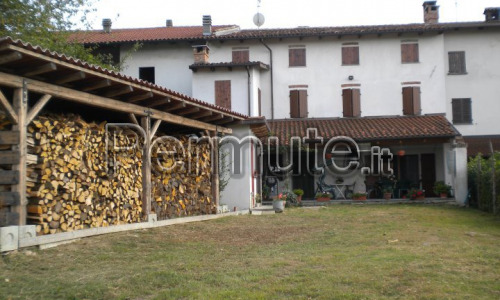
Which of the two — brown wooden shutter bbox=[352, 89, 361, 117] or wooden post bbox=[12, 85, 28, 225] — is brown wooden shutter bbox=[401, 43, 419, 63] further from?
wooden post bbox=[12, 85, 28, 225]

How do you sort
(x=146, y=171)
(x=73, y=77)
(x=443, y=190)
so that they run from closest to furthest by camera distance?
(x=73, y=77) → (x=146, y=171) → (x=443, y=190)

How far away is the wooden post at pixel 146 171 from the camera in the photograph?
1031 cm

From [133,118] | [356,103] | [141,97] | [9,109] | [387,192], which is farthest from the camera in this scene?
[356,103]

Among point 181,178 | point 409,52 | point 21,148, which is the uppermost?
point 409,52

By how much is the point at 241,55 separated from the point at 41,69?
17696 millimetres

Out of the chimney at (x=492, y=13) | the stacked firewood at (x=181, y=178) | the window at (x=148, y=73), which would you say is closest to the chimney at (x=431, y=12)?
the chimney at (x=492, y=13)

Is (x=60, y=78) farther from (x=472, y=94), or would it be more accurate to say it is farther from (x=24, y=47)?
(x=472, y=94)

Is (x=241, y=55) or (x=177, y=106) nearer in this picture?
(x=177, y=106)

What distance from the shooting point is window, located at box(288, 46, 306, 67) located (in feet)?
79.3

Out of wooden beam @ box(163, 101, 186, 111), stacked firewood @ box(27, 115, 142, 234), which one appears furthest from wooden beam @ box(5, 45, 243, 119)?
stacked firewood @ box(27, 115, 142, 234)

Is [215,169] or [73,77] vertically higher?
[73,77]

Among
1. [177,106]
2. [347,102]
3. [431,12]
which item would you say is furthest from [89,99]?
[431,12]

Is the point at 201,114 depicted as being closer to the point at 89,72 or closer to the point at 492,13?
the point at 89,72

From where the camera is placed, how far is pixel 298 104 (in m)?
23.9
